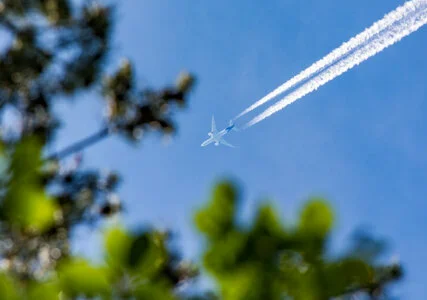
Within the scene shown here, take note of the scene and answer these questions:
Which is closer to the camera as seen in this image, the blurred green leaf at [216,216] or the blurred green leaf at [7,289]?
the blurred green leaf at [7,289]

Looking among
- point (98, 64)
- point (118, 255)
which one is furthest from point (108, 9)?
point (118, 255)

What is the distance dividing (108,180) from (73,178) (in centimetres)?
86

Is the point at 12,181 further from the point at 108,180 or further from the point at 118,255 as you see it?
the point at 108,180

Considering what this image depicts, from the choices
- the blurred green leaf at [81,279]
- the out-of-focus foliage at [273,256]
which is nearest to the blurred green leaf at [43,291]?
the blurred green leaf at [81,279]

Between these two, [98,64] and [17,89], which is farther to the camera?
[98,64]

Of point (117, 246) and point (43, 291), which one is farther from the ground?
point (117, 246)

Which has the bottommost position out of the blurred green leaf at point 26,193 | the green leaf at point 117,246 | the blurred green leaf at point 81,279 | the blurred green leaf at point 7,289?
the blurred green leaf at point 7,289

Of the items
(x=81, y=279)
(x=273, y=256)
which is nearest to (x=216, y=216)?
(x=273, y=256)

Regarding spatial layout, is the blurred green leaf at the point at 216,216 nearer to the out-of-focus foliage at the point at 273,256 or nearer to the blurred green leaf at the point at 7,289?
the out-of-focus foliage at the point at 273,256

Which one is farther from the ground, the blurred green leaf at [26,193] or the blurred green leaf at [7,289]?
the blurred green leaf at [26,193]

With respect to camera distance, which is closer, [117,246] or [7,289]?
[7,289]

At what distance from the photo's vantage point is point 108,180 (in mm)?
9008

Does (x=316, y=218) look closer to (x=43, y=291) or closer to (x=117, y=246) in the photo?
(x=117, y=246)

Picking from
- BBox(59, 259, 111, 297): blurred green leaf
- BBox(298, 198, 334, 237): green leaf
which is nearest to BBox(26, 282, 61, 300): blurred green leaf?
BBox(59, 259, 111, 297): blurred green leaf
